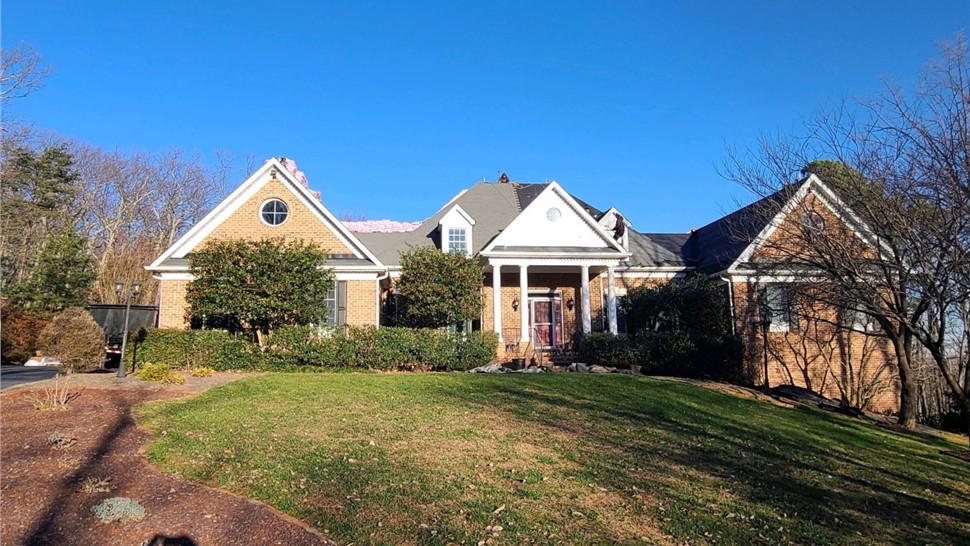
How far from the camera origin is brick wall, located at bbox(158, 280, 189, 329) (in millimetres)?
18125

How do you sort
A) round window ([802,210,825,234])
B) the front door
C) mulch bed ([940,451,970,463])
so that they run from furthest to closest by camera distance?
the front door, round window ([802,210,825,234]), mulch bed ([940,451,970,463])

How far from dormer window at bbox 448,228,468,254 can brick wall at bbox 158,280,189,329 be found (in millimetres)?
8810

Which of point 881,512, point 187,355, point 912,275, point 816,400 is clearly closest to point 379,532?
point 881,512

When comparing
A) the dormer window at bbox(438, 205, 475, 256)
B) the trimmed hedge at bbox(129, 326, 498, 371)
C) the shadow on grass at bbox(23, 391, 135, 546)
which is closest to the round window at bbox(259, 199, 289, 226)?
the trimmed hedge at bbox(129, 326, 498, 371)

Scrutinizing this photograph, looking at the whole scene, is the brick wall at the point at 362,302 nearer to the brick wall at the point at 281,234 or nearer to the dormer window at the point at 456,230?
the brick wall at the point at 281,234

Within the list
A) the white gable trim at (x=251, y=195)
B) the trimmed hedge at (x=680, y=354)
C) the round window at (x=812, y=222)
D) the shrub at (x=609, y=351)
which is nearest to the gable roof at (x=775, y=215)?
the round window at (x=812, y=222)

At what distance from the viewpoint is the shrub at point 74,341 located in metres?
13.2

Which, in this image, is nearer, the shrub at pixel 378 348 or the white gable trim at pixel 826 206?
the white gable trim at pixel 826 206

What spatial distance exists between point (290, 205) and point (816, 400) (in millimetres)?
16773

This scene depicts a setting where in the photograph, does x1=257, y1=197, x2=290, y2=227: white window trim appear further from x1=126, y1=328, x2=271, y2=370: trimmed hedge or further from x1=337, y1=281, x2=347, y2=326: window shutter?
x1=126, y1=328, x2=271, y2=370: trimmed hedge

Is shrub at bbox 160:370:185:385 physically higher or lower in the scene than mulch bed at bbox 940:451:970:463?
higher

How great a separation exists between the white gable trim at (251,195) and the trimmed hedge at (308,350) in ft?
11.6

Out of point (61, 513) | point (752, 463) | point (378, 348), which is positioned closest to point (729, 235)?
point (378, 348)

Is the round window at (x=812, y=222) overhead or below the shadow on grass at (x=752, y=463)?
overhead
